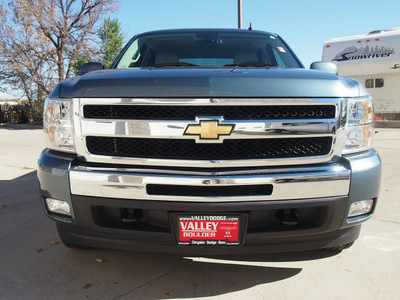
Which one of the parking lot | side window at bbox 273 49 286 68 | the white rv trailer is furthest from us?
the white rv trailer

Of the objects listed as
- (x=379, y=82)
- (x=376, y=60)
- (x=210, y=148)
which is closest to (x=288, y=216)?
(x=210, y=148)

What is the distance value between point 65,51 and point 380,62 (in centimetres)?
1768

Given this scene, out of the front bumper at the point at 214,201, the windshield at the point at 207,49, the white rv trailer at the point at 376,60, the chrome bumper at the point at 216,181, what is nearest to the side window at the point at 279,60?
the windshield at the point at 207,49

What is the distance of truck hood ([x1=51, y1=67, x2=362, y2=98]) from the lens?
2146 millimetres

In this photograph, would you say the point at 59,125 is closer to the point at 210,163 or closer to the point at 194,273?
the point at 210,163

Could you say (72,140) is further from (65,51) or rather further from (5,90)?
(5,90)

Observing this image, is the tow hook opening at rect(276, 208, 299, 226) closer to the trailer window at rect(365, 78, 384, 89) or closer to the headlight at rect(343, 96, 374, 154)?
the headlight at rect(343, 96, 374, 154)

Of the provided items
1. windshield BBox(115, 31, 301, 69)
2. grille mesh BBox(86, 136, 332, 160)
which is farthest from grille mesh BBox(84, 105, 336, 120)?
windshield BBox(115, 31, 301, 69)

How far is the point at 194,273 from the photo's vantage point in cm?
268

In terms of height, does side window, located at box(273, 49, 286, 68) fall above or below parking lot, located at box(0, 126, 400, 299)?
above

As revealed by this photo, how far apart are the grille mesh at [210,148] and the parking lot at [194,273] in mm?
919

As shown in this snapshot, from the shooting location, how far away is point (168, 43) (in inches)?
154

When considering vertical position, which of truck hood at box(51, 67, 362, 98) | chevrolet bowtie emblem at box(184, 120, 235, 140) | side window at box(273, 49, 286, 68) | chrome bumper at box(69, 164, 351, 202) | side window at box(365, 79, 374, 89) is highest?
side window at box(273, 49, 286, 68)

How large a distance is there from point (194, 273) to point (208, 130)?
3.80 ft
